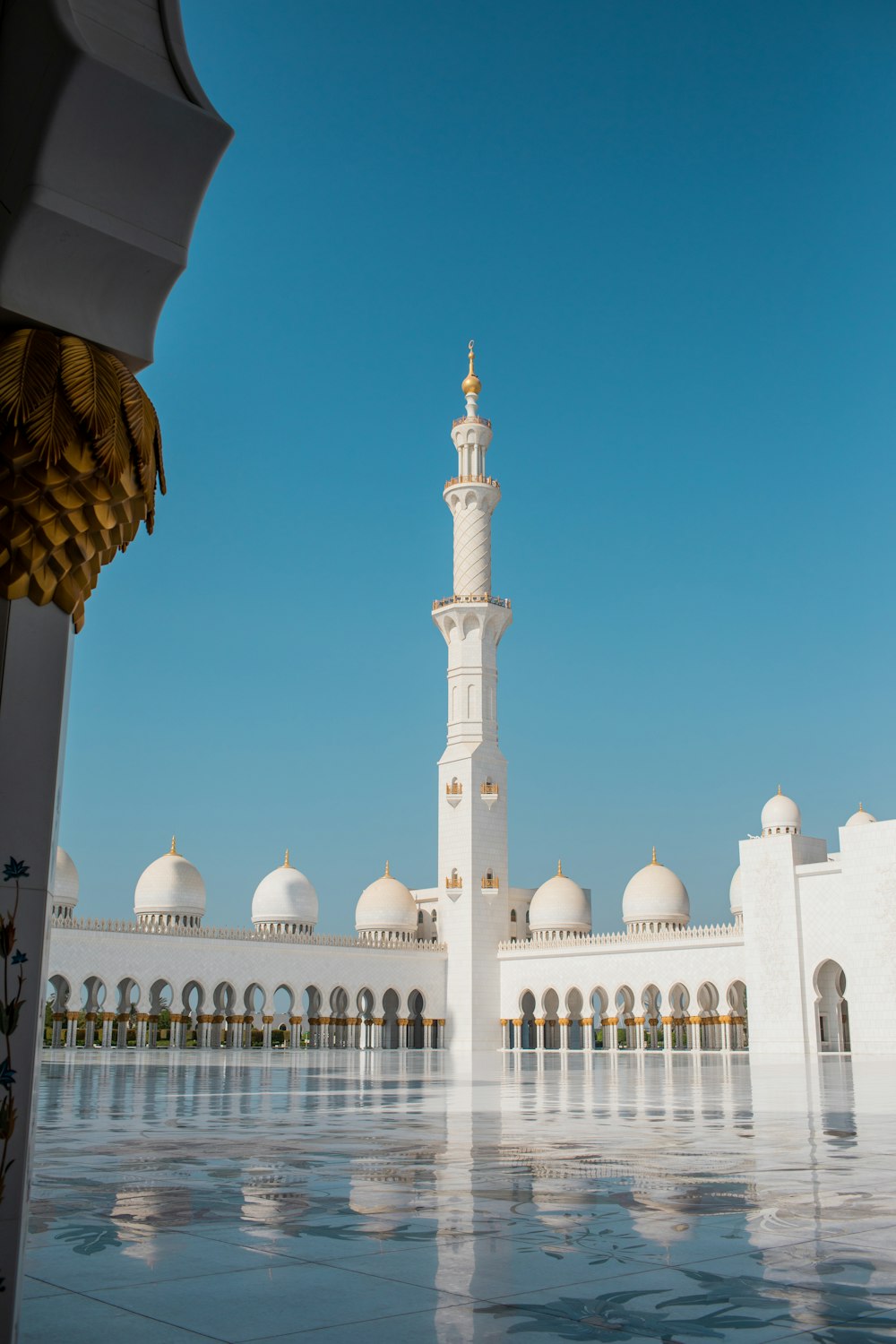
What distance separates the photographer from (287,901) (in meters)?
38.4

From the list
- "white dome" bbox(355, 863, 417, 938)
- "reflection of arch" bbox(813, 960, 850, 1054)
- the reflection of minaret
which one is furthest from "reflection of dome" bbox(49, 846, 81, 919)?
the reflection of minaret

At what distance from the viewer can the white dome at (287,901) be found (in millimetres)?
38344

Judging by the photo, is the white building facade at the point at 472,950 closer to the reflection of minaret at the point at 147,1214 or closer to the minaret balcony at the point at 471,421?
the minaret balcony at the point at 471,421

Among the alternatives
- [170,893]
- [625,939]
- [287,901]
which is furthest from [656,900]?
[170,893]

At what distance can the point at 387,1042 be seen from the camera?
40.4 m

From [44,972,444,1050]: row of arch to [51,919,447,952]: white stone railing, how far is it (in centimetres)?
118

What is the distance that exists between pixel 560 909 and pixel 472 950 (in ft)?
11.9

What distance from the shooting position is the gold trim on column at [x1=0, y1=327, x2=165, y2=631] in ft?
9.18

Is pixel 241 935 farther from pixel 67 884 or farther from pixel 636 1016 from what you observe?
pixel 636 1016

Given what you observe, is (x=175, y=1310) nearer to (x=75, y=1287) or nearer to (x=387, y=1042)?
(x=75, y=1287)

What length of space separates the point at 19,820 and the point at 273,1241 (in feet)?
5.15

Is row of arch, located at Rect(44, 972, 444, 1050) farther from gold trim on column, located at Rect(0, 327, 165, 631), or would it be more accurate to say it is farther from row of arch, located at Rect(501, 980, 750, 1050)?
gold trim on column, located at Rect(0, 327, 165, 631)

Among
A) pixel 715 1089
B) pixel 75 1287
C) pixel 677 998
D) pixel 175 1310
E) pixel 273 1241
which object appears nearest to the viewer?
pixel 175 1310

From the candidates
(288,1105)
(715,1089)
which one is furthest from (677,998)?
(288,1105)
